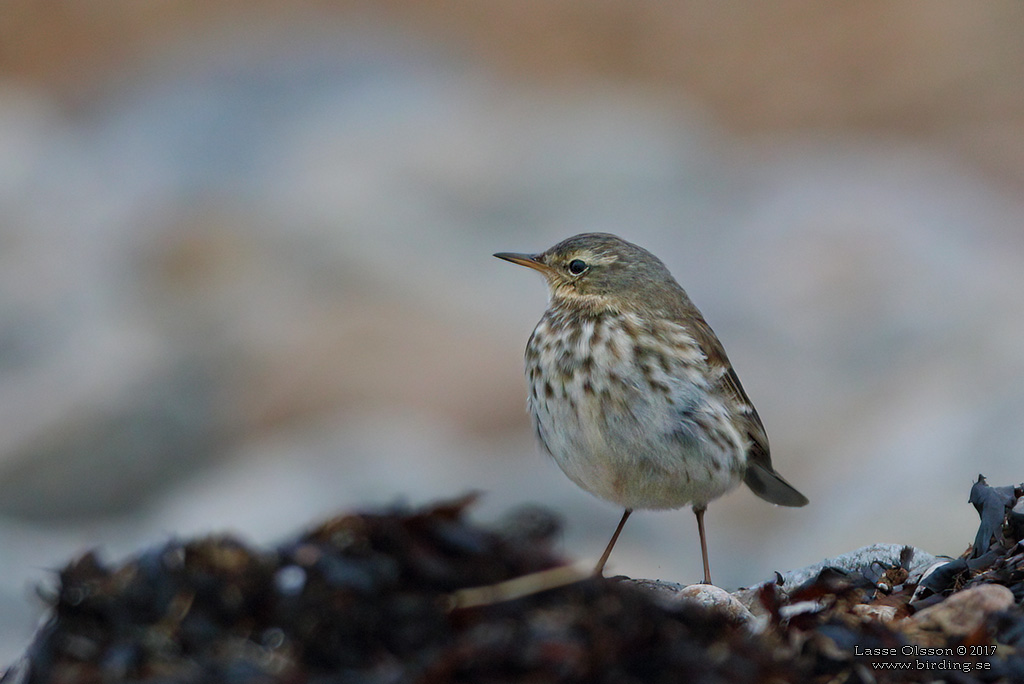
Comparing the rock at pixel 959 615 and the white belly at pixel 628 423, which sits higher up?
the white belly at pixel 628 423

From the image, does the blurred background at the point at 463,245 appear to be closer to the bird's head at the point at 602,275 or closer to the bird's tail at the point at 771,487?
the bird's tail at the point at 771,487

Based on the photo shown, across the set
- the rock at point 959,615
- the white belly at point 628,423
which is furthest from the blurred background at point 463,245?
the rock at point 959,615

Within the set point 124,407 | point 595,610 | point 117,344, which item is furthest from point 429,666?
point 117,344

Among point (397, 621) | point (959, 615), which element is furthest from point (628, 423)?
point (397, 621)

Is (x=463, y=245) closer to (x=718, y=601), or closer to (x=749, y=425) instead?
(x=749, y=425)

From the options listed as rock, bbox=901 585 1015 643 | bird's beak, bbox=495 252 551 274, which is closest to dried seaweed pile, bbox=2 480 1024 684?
rock, bbox=901 585 1015 643
